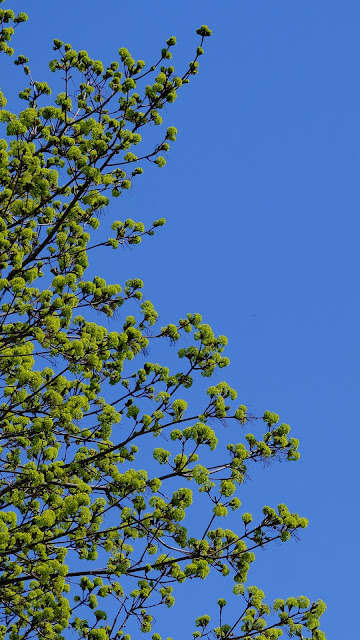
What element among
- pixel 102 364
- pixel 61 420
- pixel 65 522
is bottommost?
pixel 65 522

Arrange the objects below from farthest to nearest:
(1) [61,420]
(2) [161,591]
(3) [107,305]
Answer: (3) [107,305] → (2) [161,591] → (1) [61,420]

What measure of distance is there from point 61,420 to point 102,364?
4.20 ft

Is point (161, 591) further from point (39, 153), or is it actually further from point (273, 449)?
point (39, 153)

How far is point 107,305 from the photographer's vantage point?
12.5 meters

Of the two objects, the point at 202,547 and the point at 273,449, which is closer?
the point at 202,547

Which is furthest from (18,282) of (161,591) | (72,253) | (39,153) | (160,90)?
(161,591)

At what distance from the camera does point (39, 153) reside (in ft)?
42.6

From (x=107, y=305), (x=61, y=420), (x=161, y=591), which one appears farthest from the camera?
(x=107, y=305)

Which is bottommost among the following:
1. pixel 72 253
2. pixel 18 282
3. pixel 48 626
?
pixel 48 626

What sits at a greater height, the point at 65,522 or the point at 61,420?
the point at 61,420

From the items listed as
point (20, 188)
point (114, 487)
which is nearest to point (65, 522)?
point (114, 487)

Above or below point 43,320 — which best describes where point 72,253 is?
above

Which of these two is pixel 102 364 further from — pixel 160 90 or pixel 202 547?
pixel 160 90

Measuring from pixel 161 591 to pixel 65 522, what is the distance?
1.80 metres
